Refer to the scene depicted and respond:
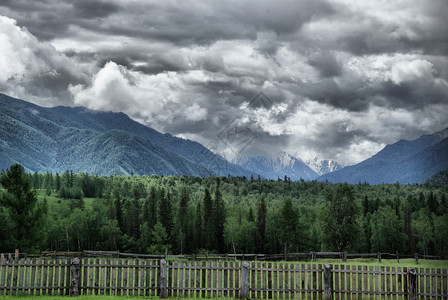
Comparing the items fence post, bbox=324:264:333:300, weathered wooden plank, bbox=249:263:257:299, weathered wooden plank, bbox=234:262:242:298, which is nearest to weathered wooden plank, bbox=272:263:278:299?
weathered wooden plank, bbox=249:263:257:299

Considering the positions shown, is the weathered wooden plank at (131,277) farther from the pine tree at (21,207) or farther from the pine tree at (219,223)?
the pine tree at (219,223)

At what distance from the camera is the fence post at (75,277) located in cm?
2153

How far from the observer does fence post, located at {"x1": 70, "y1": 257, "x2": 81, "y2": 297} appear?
21531 mm

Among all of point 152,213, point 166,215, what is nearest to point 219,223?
point 166,215

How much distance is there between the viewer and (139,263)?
2186cm

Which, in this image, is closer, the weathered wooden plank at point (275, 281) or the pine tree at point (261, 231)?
the weathered wooden plank at point (275, 281)

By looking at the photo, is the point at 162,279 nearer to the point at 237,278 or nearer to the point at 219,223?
the point at 237,278

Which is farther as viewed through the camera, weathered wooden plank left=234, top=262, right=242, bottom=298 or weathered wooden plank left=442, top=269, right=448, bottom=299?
weathered wooden plank left=234, top=262, right=242, bottom=298

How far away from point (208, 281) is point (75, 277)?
22.1 ft

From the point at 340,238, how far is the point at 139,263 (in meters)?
66.1

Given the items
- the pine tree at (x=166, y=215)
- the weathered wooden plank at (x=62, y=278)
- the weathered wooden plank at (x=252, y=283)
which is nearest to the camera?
the weathered wooden plank at (x=62, y=278)

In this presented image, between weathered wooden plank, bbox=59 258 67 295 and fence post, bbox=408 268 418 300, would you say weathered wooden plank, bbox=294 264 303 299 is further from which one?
weathered wooden plank, bbox=59 258 67 295

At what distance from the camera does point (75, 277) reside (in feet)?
70.8

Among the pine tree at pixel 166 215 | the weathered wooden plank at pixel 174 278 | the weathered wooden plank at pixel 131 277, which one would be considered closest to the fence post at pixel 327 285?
the weathered wooden plank at pixel 174 278
